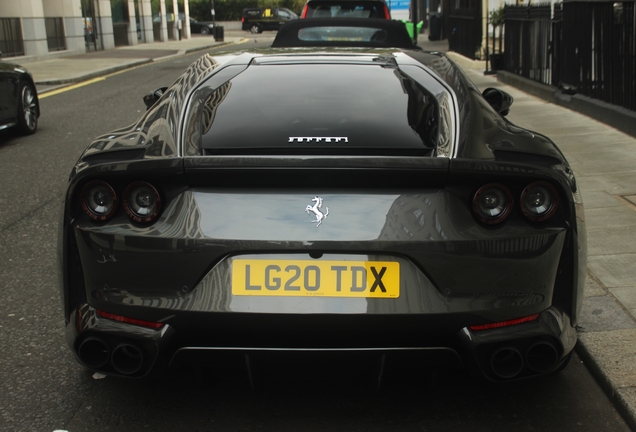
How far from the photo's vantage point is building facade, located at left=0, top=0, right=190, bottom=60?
2836cm

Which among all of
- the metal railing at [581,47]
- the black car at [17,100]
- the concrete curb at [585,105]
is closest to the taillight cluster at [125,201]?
the concrete curb at [585,105]

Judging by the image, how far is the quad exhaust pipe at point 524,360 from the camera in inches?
120

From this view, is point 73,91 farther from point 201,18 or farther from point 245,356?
point 201,18

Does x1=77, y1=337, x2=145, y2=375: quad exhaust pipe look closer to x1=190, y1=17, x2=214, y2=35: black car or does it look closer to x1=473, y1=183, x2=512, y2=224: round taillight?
x1=473, y1=183, x2=512, y2=224: round taillight

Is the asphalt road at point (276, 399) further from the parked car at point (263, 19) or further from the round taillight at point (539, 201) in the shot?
the parked car at point (263, 19)

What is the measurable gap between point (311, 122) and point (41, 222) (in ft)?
13.1

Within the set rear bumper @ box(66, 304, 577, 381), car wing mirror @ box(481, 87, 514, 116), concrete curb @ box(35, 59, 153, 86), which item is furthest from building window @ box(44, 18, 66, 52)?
rear bumper @ box(66, 304, 577, 381)

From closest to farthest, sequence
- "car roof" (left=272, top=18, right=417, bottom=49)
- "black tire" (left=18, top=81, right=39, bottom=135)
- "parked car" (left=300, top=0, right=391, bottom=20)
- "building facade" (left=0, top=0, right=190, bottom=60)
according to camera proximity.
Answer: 1. "car roof" (left=272, top=18, right=417, bottom=49)
2. "black tire" (left=18, top=81, right=39, bottom=135)
3. "parked car" (left=300, top=0, right=391, bottom=20)
4. "building facade" (left=0, top=0, right=190, bottom=60)

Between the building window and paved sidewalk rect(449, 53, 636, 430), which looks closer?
paved sidewalk rect(449, 53, 636, 430)

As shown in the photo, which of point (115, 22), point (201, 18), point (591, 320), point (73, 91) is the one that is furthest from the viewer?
point (201, 18)

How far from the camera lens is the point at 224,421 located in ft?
10.9

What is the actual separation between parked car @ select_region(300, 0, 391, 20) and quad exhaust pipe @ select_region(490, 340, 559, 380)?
1132 cm

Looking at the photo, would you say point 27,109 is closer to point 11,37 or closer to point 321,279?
point 321,279

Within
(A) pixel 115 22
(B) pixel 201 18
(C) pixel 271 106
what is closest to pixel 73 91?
(C) pixel 271 106
